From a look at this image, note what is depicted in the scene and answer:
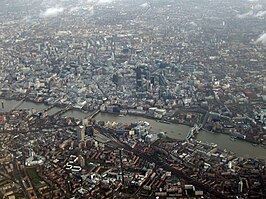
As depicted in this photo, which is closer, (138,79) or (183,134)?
(183,134)

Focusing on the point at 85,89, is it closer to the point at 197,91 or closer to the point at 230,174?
the point at 197,91

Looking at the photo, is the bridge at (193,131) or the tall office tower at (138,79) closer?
the bridge at (193,131)

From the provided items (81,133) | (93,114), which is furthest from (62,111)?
(81,133)

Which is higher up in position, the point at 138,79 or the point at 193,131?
the point at 193,131

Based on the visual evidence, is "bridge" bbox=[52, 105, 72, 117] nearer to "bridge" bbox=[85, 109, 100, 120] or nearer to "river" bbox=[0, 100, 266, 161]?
"river" bbox=[0, 100, 266, 161]

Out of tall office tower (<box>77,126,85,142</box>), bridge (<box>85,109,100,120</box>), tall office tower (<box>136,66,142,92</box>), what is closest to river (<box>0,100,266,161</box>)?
bridge (<box>85,109,100,120</box>)

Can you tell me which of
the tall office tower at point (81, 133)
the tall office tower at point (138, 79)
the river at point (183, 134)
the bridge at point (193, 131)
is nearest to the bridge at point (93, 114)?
the river at point (183, 134)

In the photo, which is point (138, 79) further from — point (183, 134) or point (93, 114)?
point (183, 134)

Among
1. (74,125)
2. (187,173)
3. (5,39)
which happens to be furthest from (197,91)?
(5,39)

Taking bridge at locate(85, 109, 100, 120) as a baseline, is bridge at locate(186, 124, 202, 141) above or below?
above

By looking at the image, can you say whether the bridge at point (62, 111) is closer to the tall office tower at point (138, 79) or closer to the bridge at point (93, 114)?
the bridge at point (93, 114)
